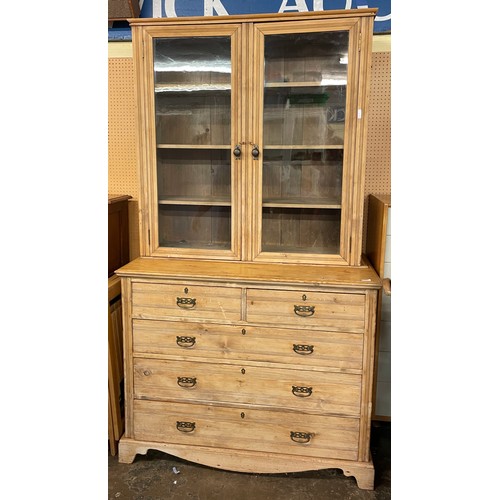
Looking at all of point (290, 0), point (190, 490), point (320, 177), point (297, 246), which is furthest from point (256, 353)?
point (290, 0)

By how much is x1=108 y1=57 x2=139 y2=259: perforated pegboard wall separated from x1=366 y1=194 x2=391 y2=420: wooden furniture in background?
1300 millimetres

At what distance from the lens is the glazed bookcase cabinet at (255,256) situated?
6.25 ft

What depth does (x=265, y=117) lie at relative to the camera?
2057 millimetres

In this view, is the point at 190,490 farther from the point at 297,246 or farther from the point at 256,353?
the point at 297,246

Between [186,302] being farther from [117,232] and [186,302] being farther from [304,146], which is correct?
[304,146]

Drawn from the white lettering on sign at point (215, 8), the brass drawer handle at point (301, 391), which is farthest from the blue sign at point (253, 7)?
the brass drawer handle at point (301, 391)

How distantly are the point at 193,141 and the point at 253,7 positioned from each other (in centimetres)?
79

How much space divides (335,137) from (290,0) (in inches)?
31.8

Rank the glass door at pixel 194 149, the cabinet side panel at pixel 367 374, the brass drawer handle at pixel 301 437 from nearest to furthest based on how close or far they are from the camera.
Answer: the cabinet side panel at pixel 367 374, the brass drawer handle at pixel 301 437, the glass door at pixel 194 149

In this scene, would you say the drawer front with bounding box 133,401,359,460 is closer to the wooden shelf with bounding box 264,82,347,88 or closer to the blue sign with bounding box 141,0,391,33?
the wooden shelf with bounding box 264,82,347,88

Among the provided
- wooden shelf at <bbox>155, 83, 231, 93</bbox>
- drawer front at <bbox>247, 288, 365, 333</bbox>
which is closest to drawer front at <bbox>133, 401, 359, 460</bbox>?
drawer front at <bbox>247, 288, 365, 333</bbox>

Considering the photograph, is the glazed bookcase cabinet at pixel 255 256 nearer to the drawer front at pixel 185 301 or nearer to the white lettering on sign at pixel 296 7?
the drawer front at pixel 185 301

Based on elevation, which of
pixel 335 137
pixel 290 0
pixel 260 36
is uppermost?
pixel 290 0
